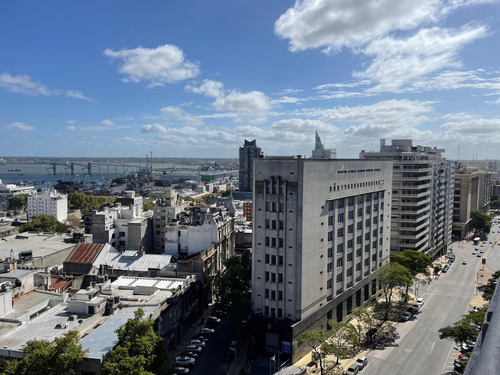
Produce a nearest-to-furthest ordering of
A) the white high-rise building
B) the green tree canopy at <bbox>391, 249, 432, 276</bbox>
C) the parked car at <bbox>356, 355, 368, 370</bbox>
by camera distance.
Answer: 1. the parked car at <bbox>356, 355, 368, 370</bbox>
2. the green tree canopy at <bbox>391, 249, 432, 276</bbox>
3. the white high-rise building

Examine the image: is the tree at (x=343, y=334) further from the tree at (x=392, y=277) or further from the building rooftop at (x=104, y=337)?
the building rooftop at (x=104, y=337)

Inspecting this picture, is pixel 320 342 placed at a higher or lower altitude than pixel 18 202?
lower

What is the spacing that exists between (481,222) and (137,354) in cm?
13023

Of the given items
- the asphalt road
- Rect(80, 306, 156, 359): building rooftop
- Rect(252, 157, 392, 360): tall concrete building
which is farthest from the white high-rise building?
the asphalt road

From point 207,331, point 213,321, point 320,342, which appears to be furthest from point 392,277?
point 207,331

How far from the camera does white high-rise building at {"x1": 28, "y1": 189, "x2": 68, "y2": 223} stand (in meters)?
143

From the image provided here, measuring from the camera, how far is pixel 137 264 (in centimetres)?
6969

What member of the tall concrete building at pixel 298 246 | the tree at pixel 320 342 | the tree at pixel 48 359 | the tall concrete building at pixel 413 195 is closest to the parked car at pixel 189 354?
the tall concrete building at pixel 298 246

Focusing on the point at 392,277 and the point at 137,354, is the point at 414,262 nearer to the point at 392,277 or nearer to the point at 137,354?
the point at 392,277

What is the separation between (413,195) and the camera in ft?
290

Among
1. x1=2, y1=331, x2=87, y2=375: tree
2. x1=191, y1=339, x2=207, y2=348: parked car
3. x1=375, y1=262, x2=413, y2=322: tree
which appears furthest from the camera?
x1=375, y1=262, x2=413, y2=322: tree

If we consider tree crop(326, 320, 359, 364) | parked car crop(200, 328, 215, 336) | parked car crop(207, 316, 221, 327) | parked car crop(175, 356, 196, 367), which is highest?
tree crop(326, 320, 359, 364)

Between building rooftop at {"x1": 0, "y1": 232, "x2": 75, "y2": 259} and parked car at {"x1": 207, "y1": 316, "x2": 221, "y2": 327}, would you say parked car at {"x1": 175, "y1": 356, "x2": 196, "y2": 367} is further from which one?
building rooftop at {"x1": 0, "y1": 232, "x2": 75, "y2": 259}

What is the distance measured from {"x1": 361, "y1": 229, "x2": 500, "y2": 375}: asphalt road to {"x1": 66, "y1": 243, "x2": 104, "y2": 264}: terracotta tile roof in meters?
46.7
